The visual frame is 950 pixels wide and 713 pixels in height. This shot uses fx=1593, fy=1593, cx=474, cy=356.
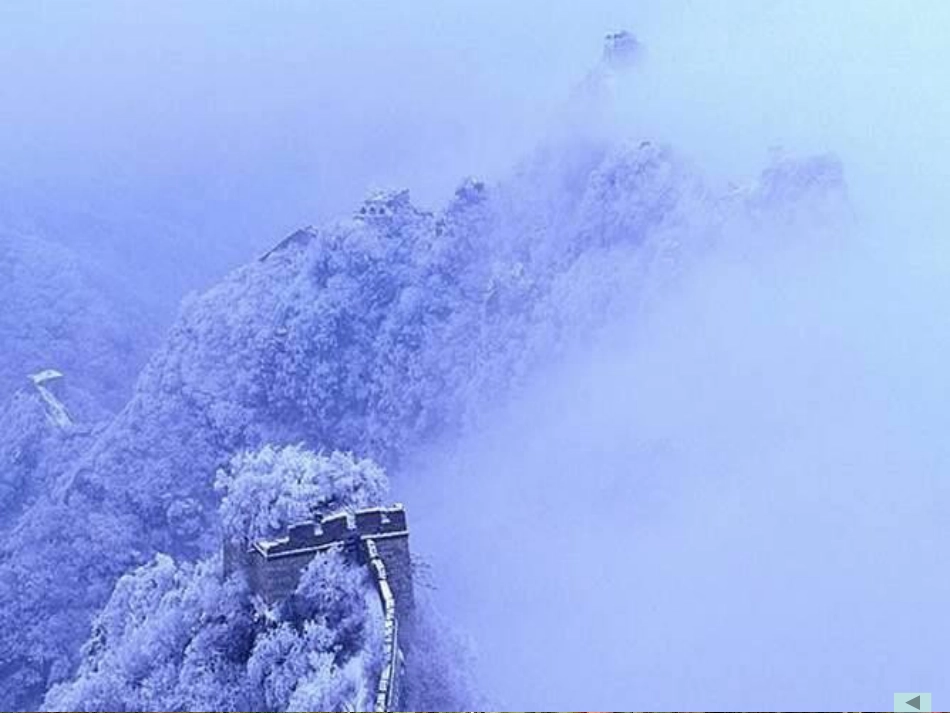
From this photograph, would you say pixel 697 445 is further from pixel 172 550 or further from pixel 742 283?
pixel 172 550

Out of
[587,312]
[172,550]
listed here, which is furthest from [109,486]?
[587,312]

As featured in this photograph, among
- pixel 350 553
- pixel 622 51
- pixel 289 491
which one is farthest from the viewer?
pixel 622 51

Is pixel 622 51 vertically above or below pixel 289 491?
above

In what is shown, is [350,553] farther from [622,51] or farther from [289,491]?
[622,51]

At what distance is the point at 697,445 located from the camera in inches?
1869

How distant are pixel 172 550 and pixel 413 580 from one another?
28464mm

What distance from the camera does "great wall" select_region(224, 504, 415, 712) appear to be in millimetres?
26156

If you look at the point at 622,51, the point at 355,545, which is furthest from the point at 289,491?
the point at 622,51

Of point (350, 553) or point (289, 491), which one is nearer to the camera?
point (350, 553)

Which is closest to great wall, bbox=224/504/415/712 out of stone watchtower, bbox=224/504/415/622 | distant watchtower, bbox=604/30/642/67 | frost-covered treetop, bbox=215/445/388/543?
stone watchtower, bbox=224/504/415/622

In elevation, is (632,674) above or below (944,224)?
below

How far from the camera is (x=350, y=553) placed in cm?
2686

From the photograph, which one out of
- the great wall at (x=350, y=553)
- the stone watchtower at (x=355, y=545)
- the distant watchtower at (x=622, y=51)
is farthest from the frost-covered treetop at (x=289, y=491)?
the distant watchtower at (x=622, y=51)

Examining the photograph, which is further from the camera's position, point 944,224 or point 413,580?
point 944,224
